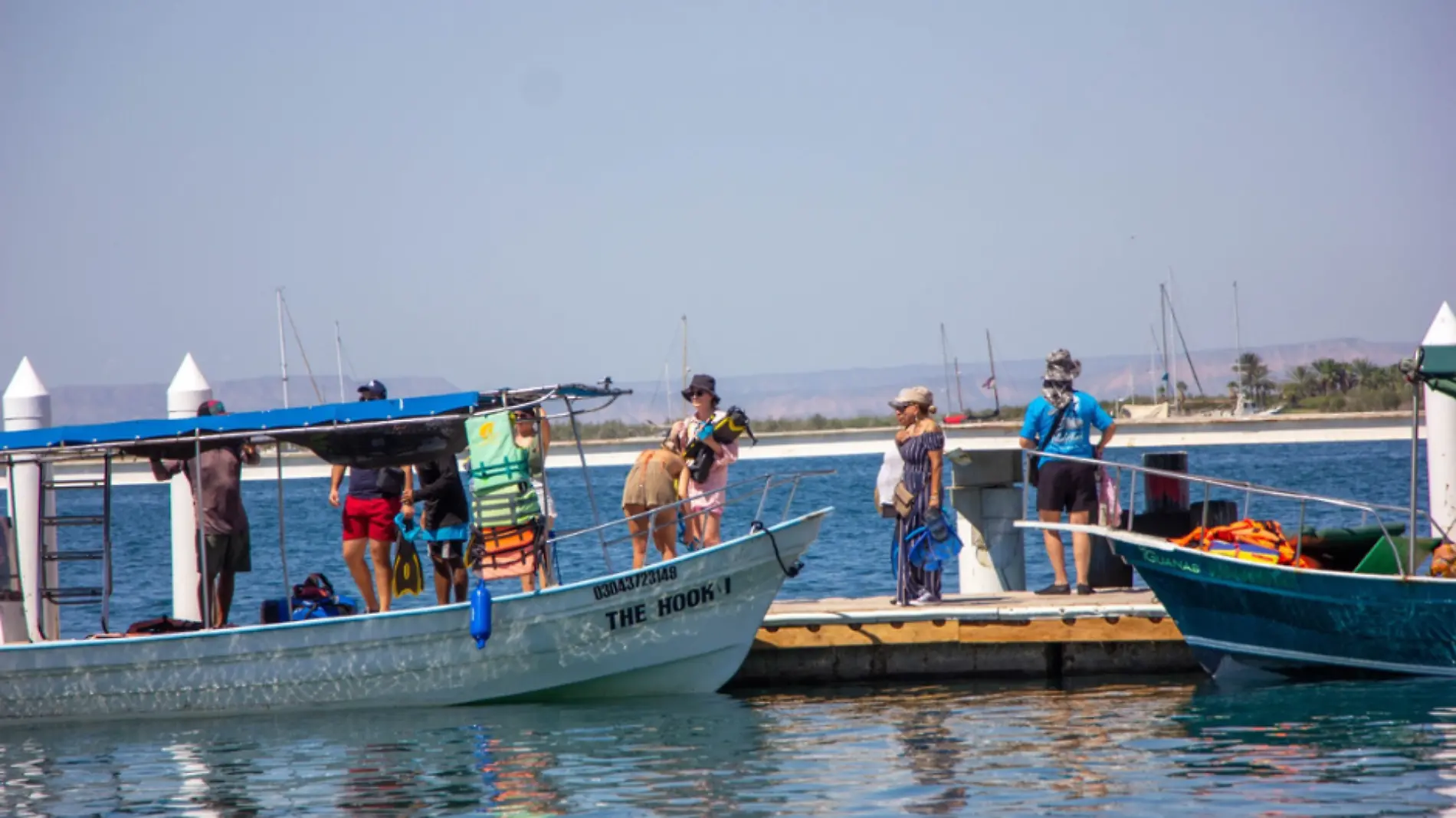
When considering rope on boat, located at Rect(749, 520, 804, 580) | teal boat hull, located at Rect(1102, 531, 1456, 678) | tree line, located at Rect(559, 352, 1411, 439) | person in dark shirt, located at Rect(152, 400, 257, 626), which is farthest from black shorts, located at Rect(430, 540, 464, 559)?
tree line, located at Rect(559, 352, 1411, 439)

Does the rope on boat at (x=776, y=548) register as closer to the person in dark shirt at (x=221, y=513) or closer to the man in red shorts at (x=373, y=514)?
the man in red shorts at (x=373, y=514)

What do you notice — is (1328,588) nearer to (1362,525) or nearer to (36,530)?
(1362,525)

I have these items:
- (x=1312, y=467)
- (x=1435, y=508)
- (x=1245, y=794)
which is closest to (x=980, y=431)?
(x=1312, y=467)

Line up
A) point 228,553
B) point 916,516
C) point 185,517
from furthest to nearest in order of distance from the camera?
point 185,517 < point 228,553 < point 916,516

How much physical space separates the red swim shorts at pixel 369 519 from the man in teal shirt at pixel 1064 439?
500cm

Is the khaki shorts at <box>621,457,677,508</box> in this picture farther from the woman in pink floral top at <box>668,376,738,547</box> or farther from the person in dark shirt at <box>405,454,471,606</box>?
the person in dark shirt at <box>405,454,471,606</box>

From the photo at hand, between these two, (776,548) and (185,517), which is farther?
(185,517)

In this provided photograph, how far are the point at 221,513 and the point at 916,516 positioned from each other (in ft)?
17.7

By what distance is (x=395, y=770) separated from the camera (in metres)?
10.2

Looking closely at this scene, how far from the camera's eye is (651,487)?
42.2ft

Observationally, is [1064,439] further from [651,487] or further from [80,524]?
[80,524]

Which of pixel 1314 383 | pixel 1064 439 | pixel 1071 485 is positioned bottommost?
pixel 1071 485

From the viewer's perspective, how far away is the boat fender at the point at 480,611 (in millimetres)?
11602

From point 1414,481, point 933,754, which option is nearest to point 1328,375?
point 1414,481
